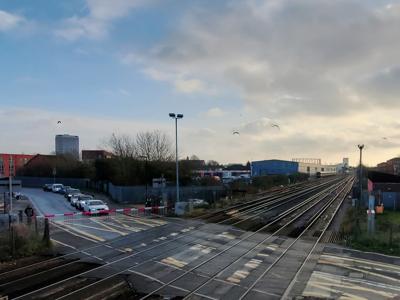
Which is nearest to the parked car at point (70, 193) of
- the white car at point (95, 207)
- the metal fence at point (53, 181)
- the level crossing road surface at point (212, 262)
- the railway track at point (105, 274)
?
the white car at point (95, 207)

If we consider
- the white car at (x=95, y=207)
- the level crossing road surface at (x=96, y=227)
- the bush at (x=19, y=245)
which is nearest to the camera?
the bush at (x=19, y=245)

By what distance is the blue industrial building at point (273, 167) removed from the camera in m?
146

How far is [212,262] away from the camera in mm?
20484

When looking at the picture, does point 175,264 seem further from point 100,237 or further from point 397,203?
point 397,203

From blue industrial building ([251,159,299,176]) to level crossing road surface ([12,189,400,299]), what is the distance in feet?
376

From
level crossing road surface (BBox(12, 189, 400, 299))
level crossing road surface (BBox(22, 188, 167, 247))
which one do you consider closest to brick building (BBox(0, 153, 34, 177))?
level crossing road surface (BBox(22, 188, 167, 247))

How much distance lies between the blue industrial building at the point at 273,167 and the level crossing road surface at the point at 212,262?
4514 inches

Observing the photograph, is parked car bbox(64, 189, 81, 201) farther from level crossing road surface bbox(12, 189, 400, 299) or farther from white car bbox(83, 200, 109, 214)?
level crossing road surface bbox(12, 189, 400, 299)

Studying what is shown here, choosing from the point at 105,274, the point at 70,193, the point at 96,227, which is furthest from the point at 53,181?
the point at 105,274

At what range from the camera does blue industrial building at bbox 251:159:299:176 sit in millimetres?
145600

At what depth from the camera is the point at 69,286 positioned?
15680 millimetres

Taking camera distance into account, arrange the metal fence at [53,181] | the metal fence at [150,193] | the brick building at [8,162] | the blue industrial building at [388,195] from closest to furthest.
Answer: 1. the blue industrial building at [388,195]
2. the metal fence at [150,193]
3. the metal fence at [53,181]
4. the brick building at [8,162]

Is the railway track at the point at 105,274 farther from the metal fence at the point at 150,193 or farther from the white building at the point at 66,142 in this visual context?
the white building at the point at 66,142

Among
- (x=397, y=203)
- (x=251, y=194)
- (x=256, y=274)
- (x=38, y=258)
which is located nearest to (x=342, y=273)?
(x=256, y=274)
